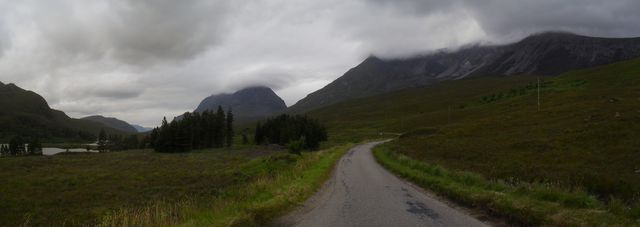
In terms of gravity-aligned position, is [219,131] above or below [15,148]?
above

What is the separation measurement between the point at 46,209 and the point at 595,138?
43.2m

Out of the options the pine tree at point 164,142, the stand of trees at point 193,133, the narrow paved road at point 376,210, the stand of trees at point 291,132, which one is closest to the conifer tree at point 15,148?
the stand of trees at point 193,133

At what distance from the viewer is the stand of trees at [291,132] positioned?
345 ft

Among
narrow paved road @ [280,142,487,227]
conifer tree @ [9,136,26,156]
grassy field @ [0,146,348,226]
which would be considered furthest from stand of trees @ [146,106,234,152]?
narrow paved road @ [280,142,487,227]

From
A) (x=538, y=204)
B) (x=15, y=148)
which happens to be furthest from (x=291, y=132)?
(x=538, y=204)

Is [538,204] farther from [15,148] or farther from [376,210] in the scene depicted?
[15,148]

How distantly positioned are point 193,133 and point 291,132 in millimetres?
26993

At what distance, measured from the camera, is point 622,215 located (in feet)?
37.0

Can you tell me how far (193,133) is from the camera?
388 ft

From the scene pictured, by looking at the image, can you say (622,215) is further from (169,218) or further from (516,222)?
(169,218)

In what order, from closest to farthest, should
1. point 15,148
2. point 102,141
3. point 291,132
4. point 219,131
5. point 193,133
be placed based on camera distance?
point 291,132 < point 193,133 < point 219,131 < point 15,148 < point 102,141

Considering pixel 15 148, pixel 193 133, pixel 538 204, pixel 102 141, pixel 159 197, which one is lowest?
pixel 159 197

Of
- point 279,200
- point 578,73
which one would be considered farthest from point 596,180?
point 578,73

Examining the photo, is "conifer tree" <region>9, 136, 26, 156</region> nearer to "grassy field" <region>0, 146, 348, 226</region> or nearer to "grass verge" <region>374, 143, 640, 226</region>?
"grassy field" <region>0, 146, 348, 226</region>
